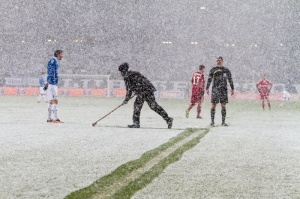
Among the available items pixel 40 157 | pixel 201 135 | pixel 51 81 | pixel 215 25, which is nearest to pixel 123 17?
pixel 215 25

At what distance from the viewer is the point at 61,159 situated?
328 inches

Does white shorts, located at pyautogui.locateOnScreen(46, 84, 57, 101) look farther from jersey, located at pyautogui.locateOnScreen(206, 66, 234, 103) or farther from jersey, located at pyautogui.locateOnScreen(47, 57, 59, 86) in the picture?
jersey, located at pyautogui.locateOnScreen(206, 66, 234, 103)

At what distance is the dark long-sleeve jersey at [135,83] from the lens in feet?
48.1

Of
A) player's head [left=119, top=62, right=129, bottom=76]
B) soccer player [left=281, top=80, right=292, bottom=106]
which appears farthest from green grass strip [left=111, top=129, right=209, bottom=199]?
soccer player [left=281, top=80, right=292, bottom=106]

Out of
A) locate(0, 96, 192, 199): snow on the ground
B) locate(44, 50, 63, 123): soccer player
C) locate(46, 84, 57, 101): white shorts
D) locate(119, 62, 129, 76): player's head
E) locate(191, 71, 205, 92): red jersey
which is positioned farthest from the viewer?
locate(191, 71, 205, 92): red jersey

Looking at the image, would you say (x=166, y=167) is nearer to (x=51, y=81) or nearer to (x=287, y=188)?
(x=287, y=188)

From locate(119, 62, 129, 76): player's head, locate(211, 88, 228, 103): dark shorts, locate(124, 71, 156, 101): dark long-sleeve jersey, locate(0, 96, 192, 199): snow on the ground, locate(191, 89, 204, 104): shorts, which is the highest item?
locate(119, 62, 129, 76): player's head

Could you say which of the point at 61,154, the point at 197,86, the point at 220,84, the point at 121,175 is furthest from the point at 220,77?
the point at 121,175

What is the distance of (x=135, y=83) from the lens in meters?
14.8

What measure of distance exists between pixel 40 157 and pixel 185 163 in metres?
2.11

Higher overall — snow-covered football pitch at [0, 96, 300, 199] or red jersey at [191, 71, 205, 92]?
red jersey at [191, 71, 205, 92]

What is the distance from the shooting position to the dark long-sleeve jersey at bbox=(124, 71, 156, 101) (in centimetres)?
1466

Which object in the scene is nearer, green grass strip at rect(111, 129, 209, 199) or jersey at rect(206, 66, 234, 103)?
green grass strip at rect(111, 129, 209, 199)

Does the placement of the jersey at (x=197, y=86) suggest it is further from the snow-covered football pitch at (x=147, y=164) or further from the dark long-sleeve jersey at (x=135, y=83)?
the snow-covered football pitch at (x=147, y=164)
